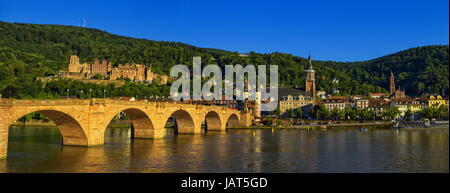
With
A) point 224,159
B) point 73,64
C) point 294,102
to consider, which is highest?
point 73,64

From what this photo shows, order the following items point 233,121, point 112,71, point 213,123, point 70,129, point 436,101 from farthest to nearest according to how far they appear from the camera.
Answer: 1. point 112,71
2. point 436,101
3. point 233,121
4. point 213,123
5. point 70,129

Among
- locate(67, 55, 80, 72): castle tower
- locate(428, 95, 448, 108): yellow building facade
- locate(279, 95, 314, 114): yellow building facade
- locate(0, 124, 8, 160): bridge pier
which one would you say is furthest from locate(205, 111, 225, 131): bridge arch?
locate(67, 55, 80, 72): castle tower

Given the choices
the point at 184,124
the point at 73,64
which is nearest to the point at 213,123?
the point at 184,124

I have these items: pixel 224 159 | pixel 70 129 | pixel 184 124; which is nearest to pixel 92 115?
pixel 70 129

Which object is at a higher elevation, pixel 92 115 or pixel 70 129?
pixel 92 115

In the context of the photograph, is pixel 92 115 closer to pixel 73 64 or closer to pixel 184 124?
Result: pixel 184 124

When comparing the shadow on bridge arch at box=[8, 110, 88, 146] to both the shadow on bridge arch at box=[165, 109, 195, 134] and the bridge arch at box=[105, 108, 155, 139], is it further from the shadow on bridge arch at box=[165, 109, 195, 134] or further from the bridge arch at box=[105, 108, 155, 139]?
the shadow on bridge arch at box=[165, 109, 195, 134]

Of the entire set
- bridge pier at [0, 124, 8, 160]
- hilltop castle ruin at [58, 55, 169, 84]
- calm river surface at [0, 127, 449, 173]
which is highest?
hilltop castle ruin at [58, 55, 169, 84]

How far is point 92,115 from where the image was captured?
4272 cm

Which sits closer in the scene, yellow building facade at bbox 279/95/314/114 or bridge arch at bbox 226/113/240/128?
bridge arch at bbox 226/113/240/128

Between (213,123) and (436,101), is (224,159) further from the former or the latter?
(436,101)

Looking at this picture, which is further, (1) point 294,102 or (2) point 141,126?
(1) point 294,102

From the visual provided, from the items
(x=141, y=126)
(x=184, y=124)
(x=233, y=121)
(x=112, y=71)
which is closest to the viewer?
→ (x=141, y=126)

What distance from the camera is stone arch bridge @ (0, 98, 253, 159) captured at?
112 feet
